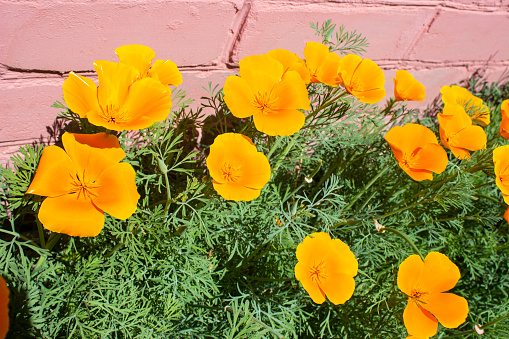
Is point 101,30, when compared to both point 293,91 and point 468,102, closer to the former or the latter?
point 293,91

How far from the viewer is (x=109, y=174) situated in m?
0.79

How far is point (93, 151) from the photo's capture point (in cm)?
78

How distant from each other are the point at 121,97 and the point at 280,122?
14.3 inches

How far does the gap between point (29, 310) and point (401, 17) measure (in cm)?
167

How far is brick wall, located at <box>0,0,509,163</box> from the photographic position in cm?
98

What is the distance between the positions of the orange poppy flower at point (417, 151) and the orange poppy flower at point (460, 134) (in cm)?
5

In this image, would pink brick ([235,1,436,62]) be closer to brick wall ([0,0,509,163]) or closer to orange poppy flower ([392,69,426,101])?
brick wall ([0,0,509,163])

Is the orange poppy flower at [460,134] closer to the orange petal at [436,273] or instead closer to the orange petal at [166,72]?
the orange petal at [436,273]

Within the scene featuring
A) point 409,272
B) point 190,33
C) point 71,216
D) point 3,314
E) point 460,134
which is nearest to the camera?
point 3,314

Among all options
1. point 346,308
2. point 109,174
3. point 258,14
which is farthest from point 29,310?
point 258,14

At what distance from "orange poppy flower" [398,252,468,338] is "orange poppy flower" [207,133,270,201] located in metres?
0.44

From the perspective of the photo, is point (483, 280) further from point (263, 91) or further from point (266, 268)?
point (263, 91)

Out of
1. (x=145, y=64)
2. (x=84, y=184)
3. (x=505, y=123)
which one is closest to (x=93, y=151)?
(x=84, y=184)

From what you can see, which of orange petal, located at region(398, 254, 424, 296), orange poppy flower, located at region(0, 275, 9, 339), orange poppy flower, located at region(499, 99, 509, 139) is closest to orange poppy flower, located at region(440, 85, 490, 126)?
orange poppy flower, located at region(499, 99, 509, 139)
